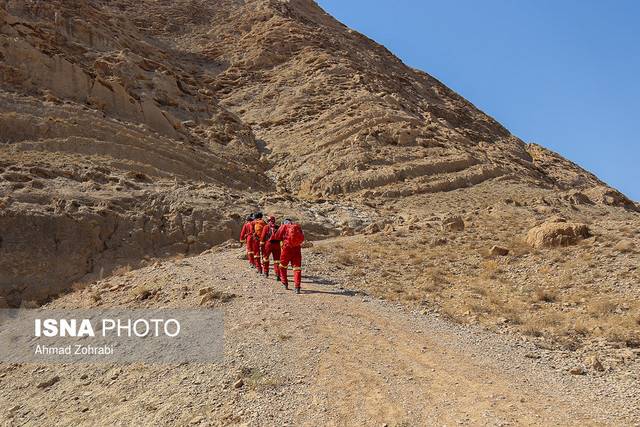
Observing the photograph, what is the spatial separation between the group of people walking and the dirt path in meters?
1.11

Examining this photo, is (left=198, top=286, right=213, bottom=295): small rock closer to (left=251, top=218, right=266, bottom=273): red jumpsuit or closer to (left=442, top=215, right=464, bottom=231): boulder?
(left=251, top=218, right=266, bottom=273): red jumpsuit

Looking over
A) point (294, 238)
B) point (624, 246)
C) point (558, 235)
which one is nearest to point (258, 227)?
point (294, 238)

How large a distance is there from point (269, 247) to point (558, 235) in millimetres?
7112

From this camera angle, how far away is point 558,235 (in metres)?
13.3

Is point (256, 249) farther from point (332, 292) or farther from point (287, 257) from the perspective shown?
point (332, 292)

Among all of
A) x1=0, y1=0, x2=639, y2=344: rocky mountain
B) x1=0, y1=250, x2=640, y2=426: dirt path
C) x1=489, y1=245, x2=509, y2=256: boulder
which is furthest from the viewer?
x1=0, y1=0, x2=639, y2=344: rocky mountain

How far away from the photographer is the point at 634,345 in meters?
7.73

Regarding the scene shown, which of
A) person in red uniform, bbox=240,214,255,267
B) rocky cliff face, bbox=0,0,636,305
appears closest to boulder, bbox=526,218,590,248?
person in red uniform, bbox=240,214,255,267

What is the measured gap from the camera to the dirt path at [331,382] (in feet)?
19.0

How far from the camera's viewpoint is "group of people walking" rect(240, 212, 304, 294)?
1059 centimetres

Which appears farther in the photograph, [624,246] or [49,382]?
[624,246]

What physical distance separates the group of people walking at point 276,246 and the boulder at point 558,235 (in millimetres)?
6112

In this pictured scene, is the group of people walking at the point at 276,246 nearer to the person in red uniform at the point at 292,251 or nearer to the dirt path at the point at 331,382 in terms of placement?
the person in red uniform at the point at 292,251

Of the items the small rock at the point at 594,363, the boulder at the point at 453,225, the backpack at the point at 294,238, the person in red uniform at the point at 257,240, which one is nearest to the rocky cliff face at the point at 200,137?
the boulder at the point at 453,225
